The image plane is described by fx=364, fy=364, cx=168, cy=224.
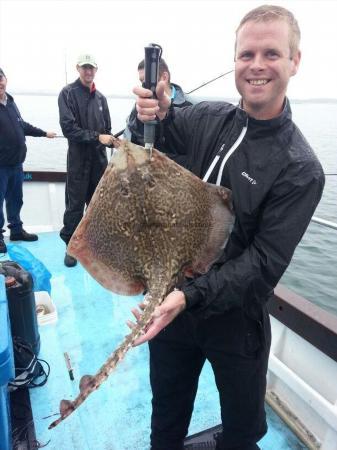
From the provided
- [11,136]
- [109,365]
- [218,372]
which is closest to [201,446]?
[218,372]

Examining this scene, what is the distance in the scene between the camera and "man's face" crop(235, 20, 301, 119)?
66.2 inches

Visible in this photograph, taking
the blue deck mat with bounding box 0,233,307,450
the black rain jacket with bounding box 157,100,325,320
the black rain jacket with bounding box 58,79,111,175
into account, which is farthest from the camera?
the black rain jacket with bounding box 58,79,111,175

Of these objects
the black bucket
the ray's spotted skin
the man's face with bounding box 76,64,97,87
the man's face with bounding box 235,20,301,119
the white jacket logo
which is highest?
the man's face with bounding box 235,20,301,119

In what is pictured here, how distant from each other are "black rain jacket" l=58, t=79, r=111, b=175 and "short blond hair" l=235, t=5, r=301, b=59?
13.6ft

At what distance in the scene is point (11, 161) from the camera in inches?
246

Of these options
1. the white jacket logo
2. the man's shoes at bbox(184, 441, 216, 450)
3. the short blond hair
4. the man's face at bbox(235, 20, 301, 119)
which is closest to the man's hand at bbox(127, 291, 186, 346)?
the white jacket logo

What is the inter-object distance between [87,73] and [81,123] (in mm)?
774

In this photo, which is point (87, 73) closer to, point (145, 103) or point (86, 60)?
point (86, 60)

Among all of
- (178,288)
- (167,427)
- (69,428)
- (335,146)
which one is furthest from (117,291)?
(335,146)

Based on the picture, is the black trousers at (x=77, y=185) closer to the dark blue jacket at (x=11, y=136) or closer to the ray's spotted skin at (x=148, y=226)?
the dark blue jacket at (x=11, y=136)

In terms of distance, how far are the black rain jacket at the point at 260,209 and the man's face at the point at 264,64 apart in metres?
0.11

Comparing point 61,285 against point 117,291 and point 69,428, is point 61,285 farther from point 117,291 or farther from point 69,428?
point 117,291

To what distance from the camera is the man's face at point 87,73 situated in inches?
225

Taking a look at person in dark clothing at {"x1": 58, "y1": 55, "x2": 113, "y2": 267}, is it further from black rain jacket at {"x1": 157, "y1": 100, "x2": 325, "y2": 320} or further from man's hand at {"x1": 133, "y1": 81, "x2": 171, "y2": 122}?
black rain jacket at {"x1": 157, "y1": 100, "x2": 325, "y2": 320}
